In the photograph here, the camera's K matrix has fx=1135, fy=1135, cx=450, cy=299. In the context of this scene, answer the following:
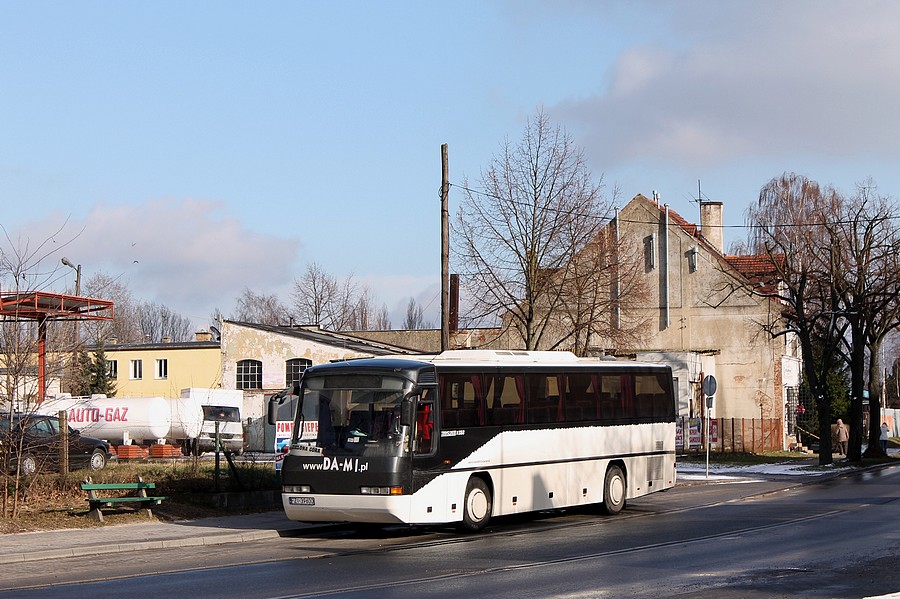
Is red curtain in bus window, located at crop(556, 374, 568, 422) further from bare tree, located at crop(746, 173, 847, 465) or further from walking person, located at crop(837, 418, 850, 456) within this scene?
walking person, located at crop(837, 418, 850, 456)

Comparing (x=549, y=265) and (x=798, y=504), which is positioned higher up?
(x=549, y=265)

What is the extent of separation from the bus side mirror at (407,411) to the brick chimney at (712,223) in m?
46.4

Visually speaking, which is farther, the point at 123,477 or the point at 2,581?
the point at 123,477

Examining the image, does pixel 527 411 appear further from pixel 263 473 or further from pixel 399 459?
pixel 263 473

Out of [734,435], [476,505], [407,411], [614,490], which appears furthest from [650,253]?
[407,411]

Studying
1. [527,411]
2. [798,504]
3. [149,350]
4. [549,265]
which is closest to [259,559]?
[527,411]

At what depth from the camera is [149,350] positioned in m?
67.8

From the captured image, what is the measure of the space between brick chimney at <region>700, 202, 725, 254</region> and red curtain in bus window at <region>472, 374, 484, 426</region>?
4455 centimetres

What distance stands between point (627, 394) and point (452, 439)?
20.0ft

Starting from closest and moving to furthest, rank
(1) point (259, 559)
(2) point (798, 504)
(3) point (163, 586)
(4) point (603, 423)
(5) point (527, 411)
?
1. (3) point (163, 586)
2. (1) point (259, 559)
3. (5) point (527, 411)
4. (4) point (603, 423)
5. (2) point (798, 504)

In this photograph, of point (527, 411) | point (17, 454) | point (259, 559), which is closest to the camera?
point (259, 559)

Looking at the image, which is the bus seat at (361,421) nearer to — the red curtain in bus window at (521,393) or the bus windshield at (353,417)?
the bus windshield at (353,417)

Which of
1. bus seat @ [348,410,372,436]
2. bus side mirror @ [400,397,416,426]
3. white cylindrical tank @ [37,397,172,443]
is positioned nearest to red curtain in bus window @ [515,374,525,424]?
bus side mirror @ [400,397,416,426]

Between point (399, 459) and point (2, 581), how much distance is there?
6829 millimetres
